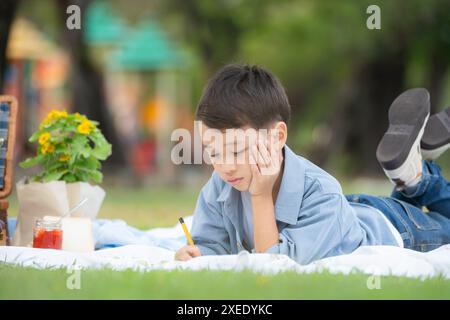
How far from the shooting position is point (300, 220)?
2.94m

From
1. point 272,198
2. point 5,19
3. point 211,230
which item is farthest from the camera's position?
point 5,19

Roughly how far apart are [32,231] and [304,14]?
10.5 metres

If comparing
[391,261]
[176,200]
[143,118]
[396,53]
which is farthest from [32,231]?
[143,118]

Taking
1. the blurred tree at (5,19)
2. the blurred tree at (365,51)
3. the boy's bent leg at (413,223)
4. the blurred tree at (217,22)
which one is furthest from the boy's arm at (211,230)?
the blurred tree at (217,22)

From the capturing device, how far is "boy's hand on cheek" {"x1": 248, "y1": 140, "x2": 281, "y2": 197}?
281 cm

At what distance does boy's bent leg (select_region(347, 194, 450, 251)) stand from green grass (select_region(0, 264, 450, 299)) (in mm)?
718

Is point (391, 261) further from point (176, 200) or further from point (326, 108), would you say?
point (326, 108)

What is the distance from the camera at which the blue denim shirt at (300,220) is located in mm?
2875

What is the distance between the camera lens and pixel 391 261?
9.18 feet

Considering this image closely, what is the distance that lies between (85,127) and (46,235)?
23.9 inches

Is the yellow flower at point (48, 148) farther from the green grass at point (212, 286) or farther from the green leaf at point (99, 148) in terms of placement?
the green grass at point (212, 286)

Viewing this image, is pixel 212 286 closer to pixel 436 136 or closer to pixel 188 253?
pixel 188 253

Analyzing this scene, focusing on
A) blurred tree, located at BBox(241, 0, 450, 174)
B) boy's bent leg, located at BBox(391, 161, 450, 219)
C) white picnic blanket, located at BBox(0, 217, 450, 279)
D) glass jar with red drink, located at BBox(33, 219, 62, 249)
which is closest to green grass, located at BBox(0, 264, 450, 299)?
white picnic blanket, located at BBox(0, 217, 450, 279)

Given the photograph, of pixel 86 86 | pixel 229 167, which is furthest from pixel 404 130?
pixel 86 86
